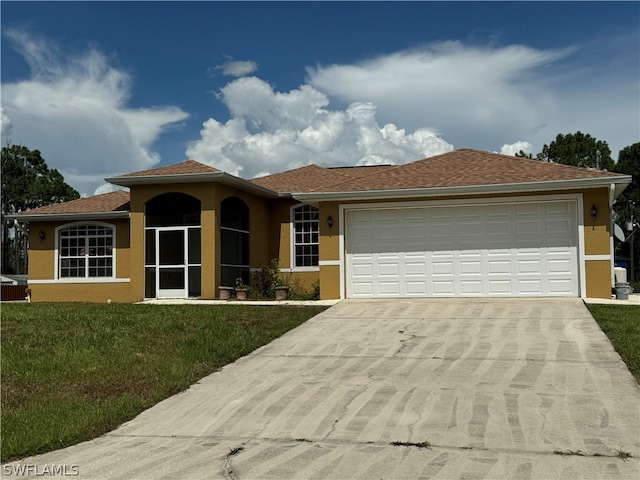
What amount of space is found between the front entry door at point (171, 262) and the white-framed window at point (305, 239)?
11.8 ft

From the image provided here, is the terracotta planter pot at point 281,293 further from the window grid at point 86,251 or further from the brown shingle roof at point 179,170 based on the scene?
the window grid at point 86,251

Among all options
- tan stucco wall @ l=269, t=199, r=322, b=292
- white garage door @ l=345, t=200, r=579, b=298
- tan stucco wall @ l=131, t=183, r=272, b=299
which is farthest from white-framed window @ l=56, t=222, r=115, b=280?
white garage door @ l=345, t=200, r=579, b=298

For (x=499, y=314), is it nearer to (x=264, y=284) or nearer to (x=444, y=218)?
(x=444, y=218)

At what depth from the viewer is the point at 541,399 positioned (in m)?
7.38

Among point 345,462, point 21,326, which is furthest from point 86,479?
point 21,326

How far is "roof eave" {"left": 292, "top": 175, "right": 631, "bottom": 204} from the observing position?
47.9ft

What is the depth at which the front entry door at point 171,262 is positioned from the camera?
1855 centimetres

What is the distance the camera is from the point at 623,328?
10891 millimetres

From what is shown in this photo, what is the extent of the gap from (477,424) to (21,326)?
28.9 feet

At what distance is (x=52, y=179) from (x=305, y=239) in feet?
126

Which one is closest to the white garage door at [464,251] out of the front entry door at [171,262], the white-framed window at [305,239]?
the white-framed window at [305,239]

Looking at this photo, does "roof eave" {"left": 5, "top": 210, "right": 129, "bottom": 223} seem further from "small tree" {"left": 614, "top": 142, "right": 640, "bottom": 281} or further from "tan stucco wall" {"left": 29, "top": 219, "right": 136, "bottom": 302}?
"small tree" {"left": 614, "top": 142, "right": 640, "bottom": 281}

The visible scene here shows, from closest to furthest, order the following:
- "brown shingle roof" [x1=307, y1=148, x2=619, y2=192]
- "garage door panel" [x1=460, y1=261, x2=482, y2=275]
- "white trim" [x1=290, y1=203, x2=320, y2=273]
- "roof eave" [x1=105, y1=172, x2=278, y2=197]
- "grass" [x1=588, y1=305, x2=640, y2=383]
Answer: "grass" [x1=588, y1=305, x2=640, y2=383] < "brown shingle roof" [x1=307, y1=148, x2=619, y2=192] < "garage door panel" [x1=460, y1=261, x2=482, y2=275] < "roof eave" [x1=105, y1=172, x2=278, y2=197] < "white trim" [x1=290, y1=203, x2=320, y2=273]

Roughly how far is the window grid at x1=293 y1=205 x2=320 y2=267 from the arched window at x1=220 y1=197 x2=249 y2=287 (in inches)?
68.3
